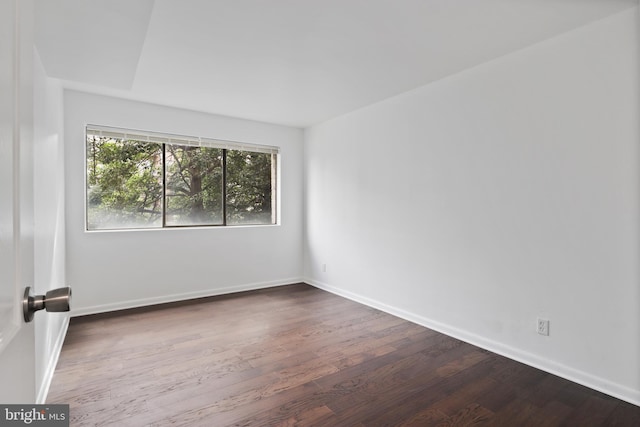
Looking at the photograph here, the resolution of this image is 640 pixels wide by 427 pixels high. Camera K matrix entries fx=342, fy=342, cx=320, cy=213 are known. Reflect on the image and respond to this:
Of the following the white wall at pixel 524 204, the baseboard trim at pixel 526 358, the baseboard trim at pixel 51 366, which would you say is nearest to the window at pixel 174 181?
the baseboard trim at pixel 51 366

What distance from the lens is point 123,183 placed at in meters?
3.97

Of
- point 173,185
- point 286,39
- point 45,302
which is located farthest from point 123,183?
point 45,302

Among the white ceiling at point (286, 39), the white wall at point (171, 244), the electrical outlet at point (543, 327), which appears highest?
the white ceiling at point (286, 39)

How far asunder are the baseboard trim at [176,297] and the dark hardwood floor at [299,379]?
0.47ft

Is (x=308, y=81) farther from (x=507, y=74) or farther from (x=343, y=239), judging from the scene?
(x=343, y=239)

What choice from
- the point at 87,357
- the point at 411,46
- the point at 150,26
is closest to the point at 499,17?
the point at 411,46

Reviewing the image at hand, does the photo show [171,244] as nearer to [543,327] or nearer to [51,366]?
[51,366]

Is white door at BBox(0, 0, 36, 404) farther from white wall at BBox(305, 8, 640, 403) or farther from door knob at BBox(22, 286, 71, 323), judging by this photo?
white wall at BBox(305, 8, 640, 403)

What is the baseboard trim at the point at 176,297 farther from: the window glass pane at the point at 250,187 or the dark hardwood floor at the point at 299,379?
the window glass pane at the point at 250,187

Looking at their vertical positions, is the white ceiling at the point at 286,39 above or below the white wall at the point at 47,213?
above

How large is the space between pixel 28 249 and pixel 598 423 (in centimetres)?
273

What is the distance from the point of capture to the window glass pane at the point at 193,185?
168 inches

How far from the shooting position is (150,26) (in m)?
2.31

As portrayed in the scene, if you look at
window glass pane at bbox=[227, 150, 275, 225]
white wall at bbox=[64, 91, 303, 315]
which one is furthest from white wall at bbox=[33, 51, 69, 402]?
window glass pane at bbox=[227, 150, 275, 225]
